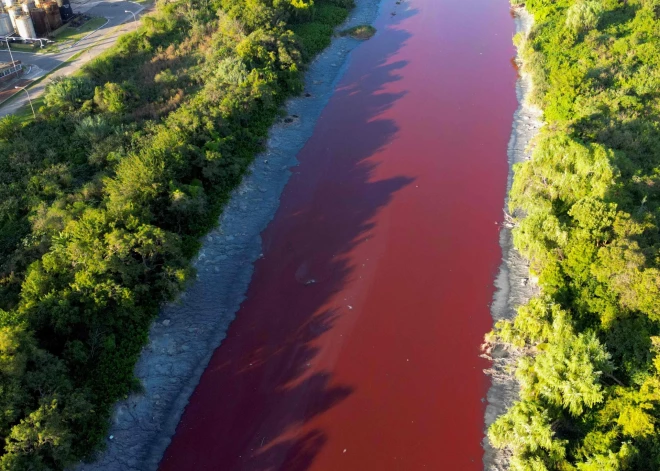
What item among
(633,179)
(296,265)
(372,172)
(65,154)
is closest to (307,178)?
(372,172)

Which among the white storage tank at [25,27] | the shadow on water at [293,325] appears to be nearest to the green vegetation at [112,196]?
the shadow on water at [293,325]

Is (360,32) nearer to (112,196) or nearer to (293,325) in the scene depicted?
(112,196)

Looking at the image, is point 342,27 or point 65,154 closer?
point 65,154

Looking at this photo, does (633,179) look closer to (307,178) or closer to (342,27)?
(307,178)

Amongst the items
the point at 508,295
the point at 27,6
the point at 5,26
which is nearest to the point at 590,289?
the point at 508,295

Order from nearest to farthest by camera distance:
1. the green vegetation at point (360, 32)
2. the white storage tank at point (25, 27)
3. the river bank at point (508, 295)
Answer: the river bank at point (508, 295), the white storage tank at point (25, 27), the green vegetation at point (360, 32)

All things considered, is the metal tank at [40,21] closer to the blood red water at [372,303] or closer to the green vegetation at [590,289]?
the blood red water at [372,303]
